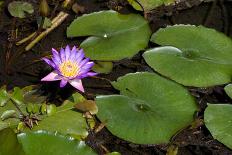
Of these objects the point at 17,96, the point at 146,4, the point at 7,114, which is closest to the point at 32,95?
the point at 17,96

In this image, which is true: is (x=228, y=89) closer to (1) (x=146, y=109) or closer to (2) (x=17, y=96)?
(1) (x=146, y=109)

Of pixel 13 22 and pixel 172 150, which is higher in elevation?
pixel 13 22

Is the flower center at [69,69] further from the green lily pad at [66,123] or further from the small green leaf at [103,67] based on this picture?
the small green leaf at [103,67]

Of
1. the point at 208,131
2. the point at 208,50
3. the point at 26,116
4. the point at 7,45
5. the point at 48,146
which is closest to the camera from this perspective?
the point at 48,146

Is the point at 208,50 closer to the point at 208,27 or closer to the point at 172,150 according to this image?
the point at 208,27

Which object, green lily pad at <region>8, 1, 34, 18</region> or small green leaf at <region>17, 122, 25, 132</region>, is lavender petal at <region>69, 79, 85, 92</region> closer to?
small green leaf at <region>17, 122, 25, 132</region>

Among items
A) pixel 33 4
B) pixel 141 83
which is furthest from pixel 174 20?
pixel 33 4

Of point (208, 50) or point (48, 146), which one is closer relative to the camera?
point (48, 146)

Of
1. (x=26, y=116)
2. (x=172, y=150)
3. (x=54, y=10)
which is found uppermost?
(x=54, y=10)
